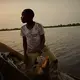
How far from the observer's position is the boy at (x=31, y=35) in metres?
4.51

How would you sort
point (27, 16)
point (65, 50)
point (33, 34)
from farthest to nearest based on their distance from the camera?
1. point (65, 50)
2. point (33, 34)
3. point (27, 16)

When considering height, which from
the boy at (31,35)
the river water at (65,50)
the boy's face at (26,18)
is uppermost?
the boy's face at (26,18)

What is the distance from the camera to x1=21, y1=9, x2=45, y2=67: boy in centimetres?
451

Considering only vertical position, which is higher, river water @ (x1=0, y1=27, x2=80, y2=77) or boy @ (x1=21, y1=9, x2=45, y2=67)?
boy @ (x1=21, y1=9, x2=45, y2=67)

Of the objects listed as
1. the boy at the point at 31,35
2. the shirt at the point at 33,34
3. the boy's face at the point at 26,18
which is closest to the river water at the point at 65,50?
the boy at the point at 31,35

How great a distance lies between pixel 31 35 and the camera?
Answer: 466 centimetres

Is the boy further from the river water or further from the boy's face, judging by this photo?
the river water

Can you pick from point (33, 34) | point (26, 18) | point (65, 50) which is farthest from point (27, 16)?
point (65, 50)

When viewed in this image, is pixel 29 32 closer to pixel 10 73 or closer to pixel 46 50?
pixel 46 50

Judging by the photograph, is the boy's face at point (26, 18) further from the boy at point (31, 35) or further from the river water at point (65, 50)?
the river water at point (65, 50)

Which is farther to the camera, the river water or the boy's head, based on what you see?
the river water

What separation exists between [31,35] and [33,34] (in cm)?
4

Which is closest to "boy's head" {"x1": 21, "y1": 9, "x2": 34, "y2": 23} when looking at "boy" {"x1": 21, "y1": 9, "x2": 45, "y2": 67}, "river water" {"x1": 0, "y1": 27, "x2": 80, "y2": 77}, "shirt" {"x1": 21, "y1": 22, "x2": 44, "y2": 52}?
"boy" {"x1": 21, "y1": 9, "x2": 45, "y2": 67}

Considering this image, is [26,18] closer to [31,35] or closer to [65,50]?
[31,35]
